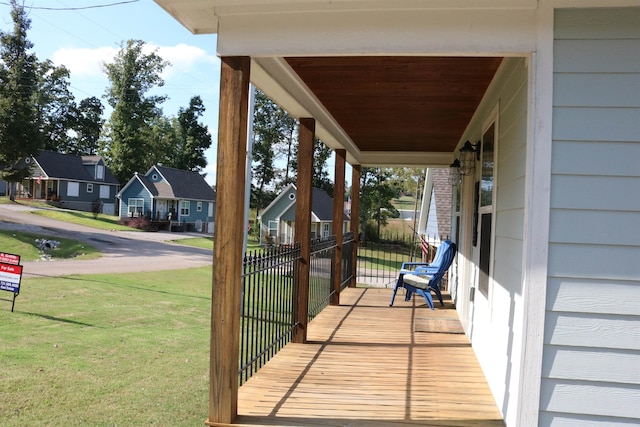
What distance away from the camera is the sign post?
7.52 m

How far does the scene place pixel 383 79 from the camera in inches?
165

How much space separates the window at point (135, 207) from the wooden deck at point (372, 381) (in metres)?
32.0

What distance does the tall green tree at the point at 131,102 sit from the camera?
1544 inches

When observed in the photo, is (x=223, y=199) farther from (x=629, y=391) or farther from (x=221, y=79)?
(x=629, y=391)

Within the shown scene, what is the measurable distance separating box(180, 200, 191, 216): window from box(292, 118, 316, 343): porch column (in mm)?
32925

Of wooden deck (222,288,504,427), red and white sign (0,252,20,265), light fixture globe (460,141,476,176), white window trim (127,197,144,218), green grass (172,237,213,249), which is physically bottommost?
green grass (172,237,213,249)

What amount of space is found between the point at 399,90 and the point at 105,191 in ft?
127

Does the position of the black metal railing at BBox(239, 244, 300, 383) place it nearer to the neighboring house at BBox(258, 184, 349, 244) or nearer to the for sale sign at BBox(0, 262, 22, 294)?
the for sale sign at BBox(0, 262, 22, 294)

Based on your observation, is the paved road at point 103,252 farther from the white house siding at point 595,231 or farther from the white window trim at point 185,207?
the white house siding at point 595,231

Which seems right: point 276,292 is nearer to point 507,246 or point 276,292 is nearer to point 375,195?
point 507,246

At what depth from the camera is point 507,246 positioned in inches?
135

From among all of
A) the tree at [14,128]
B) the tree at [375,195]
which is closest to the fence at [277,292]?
the tree at [14,128]

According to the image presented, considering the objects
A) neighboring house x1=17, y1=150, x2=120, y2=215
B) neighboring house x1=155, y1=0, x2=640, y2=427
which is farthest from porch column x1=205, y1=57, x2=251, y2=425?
neighboring house x1=17, y1=150, x2=120, y2=215

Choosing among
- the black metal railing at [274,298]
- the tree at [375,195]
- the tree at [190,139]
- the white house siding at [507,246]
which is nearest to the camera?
the white house siding at [507,246]
